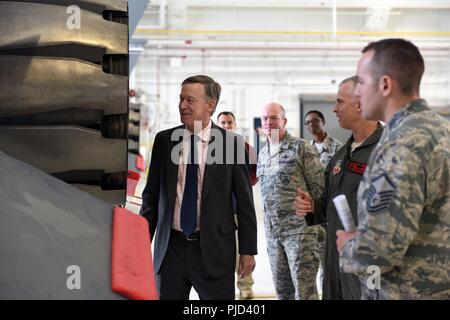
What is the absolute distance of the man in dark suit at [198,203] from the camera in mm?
2279

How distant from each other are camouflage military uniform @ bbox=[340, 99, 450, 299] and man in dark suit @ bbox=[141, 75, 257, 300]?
0.98 metres

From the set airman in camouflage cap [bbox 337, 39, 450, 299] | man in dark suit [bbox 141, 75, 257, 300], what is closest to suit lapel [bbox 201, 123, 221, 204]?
man in dark suit [bbox 141, 75, 257, 300]

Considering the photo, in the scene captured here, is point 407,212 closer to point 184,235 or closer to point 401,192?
point 401,192

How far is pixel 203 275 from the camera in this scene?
2279mm

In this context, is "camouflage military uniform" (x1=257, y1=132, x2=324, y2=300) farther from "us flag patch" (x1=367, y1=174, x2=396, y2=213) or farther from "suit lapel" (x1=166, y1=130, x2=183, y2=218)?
"us flag patch" (x1=367, y1=174, x2=396, y2=213)

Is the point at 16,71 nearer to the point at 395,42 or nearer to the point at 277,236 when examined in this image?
the point at 395,42

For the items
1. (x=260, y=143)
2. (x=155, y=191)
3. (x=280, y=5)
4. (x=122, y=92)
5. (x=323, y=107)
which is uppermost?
(x=280, y=5)

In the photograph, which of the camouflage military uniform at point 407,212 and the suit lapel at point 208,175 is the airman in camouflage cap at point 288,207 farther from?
the camouflage military uniform at point 407,212

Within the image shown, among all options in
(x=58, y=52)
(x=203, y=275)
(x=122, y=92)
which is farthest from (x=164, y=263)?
(x=58, y=52)

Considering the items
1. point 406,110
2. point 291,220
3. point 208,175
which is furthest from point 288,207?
point 406,110

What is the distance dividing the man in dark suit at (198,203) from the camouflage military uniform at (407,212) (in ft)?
3.20

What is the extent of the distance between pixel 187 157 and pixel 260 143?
853 centimetres

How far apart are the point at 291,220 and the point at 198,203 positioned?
1409 millimetres

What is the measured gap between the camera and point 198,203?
7.55ft
